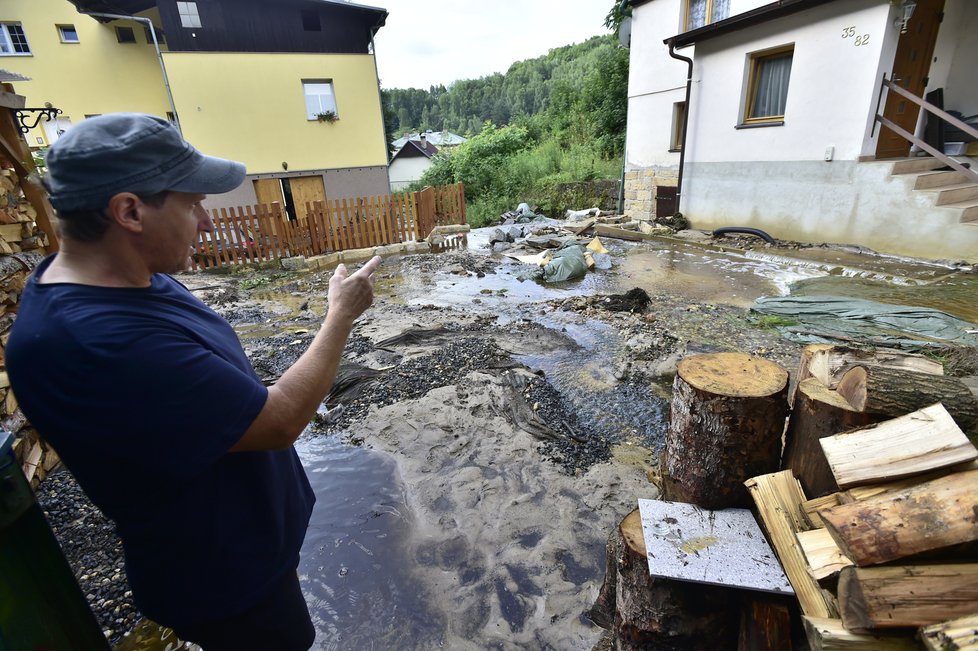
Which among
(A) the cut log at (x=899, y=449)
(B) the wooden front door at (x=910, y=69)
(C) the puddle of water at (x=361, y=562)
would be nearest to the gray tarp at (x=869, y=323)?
(A) the cut log at (x=899, y=449)

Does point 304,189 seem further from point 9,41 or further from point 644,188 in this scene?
point 644,188

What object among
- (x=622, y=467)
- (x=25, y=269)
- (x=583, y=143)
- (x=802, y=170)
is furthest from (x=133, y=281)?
(x=583, y=143)

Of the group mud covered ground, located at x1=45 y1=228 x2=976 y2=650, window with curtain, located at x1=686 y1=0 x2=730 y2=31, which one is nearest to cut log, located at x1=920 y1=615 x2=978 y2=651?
mud covered ground, located at x1=45 y1=228 x2=976 y2=650

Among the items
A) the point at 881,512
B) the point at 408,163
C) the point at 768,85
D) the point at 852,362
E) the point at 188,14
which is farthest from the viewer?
the point at 408,163

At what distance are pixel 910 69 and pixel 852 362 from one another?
1068cm

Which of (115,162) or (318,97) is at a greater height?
(318,97)

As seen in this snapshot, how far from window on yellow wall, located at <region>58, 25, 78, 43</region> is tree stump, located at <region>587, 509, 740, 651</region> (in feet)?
73.2

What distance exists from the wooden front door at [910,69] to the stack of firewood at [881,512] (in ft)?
32.5

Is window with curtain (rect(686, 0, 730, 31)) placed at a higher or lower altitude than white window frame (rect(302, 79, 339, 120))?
higher

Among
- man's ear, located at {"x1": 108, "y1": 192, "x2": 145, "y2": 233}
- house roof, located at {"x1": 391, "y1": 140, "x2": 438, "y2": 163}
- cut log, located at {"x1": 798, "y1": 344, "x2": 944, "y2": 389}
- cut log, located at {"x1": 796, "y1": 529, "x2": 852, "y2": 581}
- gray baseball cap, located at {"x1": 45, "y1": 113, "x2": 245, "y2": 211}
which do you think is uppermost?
house roof, located at {"x1": 391, "y1": 140, "x2": 438, "y2": 163}

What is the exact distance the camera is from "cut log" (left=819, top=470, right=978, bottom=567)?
1201 mm

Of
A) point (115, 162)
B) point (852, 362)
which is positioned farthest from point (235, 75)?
point (852, 362)

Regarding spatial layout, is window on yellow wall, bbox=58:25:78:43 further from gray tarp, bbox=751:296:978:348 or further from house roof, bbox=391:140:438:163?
house roof, bbox=391:140:438:163

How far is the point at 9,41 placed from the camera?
48.2 ft
